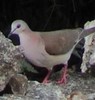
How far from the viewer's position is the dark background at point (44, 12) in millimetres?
4824

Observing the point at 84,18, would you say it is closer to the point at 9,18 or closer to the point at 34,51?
the point at 9,18

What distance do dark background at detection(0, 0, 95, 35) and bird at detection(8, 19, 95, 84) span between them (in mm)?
1054

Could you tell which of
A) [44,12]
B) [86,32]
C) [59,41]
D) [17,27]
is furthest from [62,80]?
[44,12]

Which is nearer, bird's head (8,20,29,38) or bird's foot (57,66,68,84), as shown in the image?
bird's head (8,20,29,38)

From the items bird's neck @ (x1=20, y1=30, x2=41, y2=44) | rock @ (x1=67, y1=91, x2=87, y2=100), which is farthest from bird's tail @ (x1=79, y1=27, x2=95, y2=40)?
rock @ (x1=67, y1=91, x2=87, y2=100)

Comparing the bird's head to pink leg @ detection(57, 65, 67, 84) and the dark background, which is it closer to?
pink leg @ detection(57, 65, 67, 84)

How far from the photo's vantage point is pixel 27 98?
3.12 meters

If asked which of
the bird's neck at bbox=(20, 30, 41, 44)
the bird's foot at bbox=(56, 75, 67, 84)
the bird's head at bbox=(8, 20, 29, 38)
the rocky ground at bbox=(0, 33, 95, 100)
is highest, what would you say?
the bird's head at bbox=(8, 20, 29, 38)

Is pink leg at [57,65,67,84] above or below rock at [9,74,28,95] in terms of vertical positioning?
below

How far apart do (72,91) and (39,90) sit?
0.34 meters

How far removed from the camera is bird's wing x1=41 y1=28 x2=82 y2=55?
3.62 m

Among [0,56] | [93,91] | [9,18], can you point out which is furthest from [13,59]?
[9,18]

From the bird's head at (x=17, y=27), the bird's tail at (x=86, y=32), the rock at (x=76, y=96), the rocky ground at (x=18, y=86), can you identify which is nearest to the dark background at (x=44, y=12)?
the bird's tail at (x=86, y=32)

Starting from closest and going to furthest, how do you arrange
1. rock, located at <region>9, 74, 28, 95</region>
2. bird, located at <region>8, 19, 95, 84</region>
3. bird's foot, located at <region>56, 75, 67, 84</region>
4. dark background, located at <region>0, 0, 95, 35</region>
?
1. rock, located at <region>9, 74, 28, 95</region>
2. bird, located at <region>8, 19, 95, 84</region>
3. bird's foot, located at <region>56, 75, 67, 84</region>
4. dark background, located at <region>0, 0, 95, 35</region>
